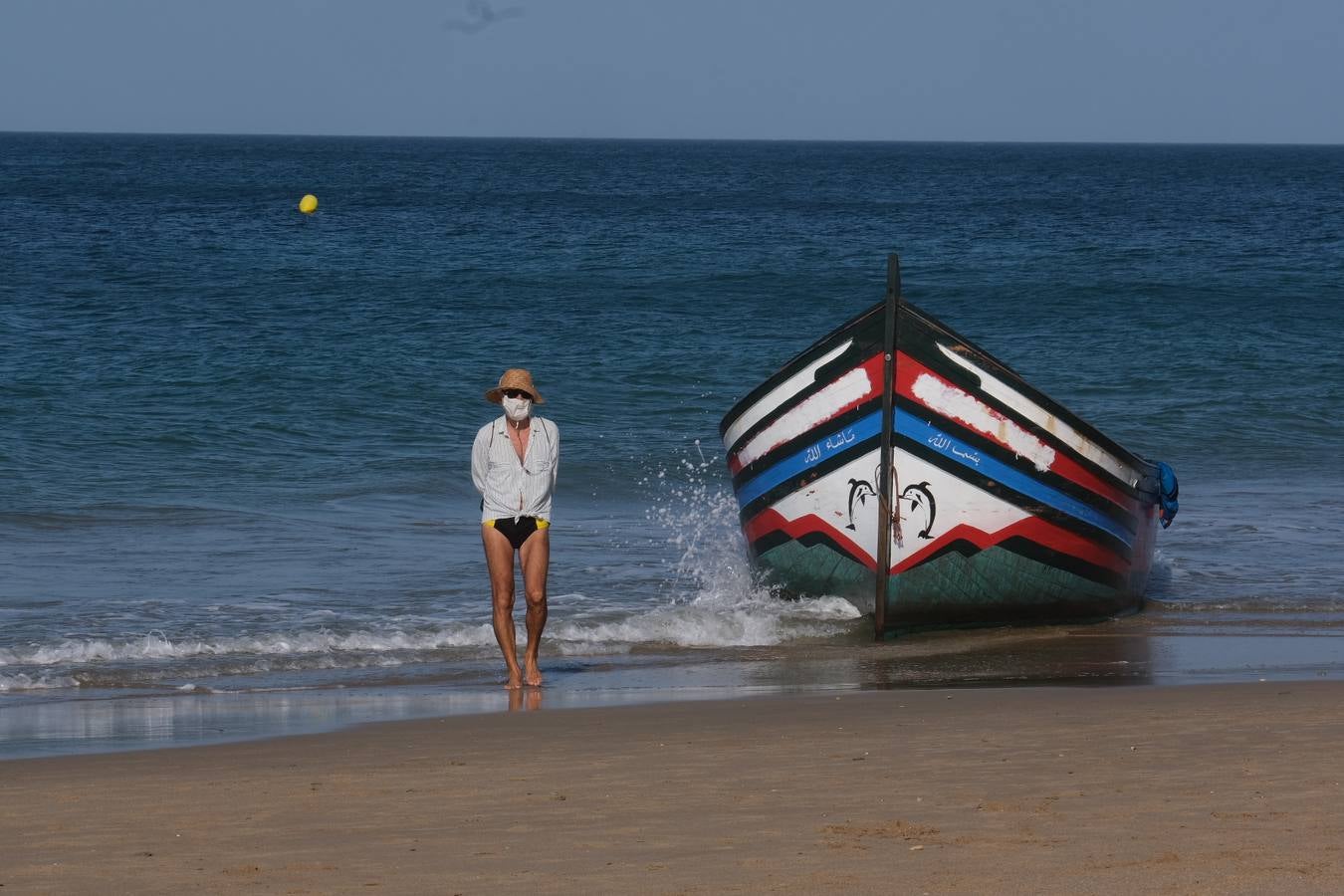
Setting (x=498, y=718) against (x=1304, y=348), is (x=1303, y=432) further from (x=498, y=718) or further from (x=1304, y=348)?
(x=498, y=718)

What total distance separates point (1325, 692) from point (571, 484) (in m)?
8.36

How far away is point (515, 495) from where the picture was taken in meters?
6.99

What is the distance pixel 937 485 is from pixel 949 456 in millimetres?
156

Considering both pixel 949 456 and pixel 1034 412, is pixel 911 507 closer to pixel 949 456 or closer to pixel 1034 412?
pixel 949 456

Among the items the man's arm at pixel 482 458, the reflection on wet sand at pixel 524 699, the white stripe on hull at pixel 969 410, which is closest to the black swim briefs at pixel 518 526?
the man's arm at pixel 482 458

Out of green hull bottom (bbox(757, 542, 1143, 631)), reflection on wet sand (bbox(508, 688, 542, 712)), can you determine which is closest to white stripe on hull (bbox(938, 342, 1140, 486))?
green hull bottom (bbox(757, 542, 1143, 631))

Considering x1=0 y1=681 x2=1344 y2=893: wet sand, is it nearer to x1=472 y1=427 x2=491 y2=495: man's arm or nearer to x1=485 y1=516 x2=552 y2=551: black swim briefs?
x1=485 y1=516 x2=552 y2=551: black swim briefs

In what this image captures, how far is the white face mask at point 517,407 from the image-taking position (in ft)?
23.0

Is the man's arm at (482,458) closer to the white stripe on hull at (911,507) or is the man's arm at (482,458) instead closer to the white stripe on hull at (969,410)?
the white stripe on hull at (911,507)

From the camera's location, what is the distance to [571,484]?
14.0m

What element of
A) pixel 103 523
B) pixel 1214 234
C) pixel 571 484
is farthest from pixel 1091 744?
pixel 1214 234

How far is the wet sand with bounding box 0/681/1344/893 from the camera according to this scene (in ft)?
13.2

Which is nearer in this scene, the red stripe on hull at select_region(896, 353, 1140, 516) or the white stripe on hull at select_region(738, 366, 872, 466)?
the red stripe on hull at select_region(896, 353, 1140, 516)

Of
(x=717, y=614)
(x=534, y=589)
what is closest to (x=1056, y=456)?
(x=717, y=614)
